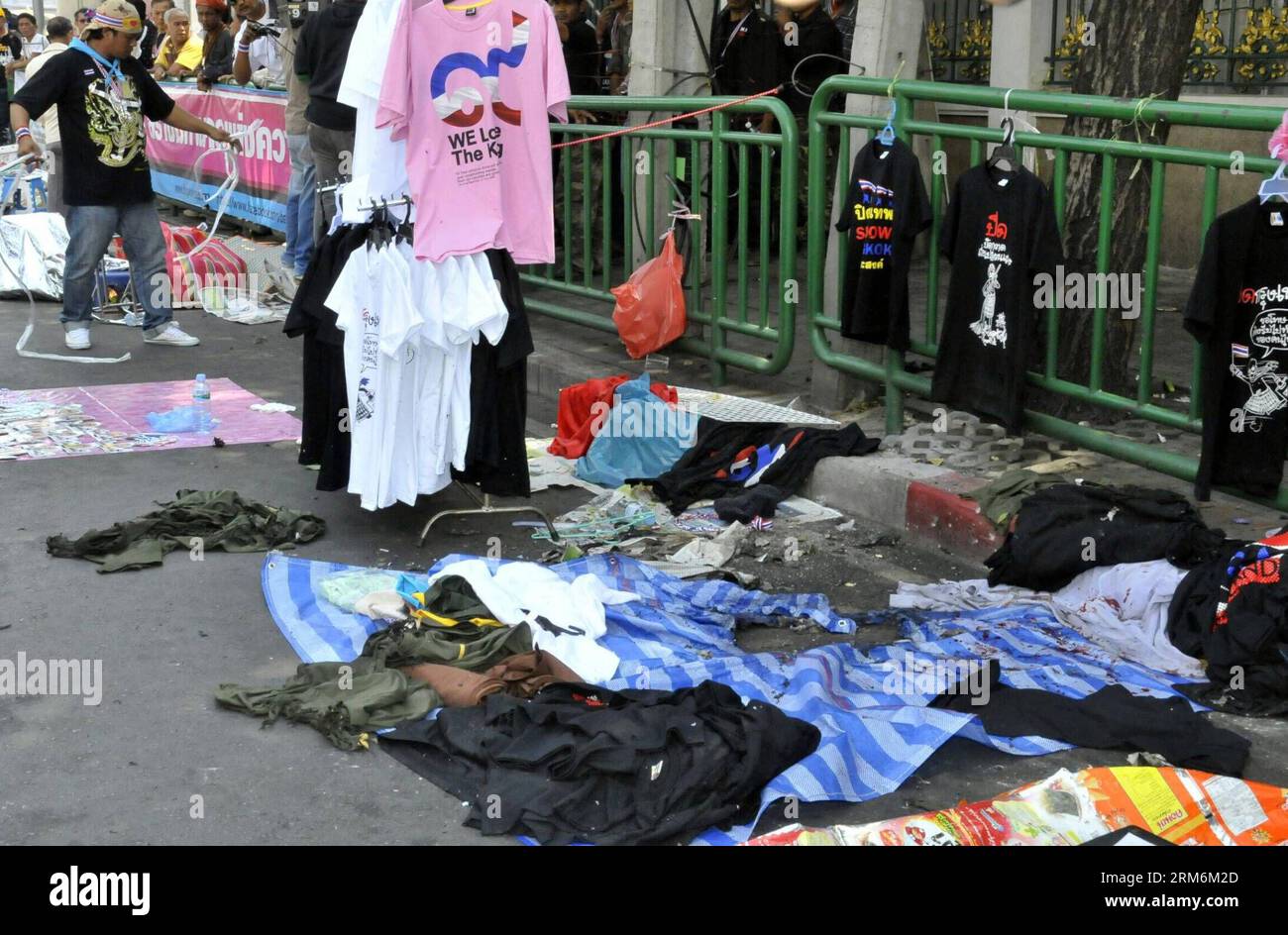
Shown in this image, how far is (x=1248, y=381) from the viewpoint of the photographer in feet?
17.1

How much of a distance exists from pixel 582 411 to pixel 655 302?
3.50 feet

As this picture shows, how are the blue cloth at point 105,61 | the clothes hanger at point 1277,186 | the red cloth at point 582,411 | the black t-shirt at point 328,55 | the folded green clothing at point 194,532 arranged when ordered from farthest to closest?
the black t-shirt at point 328,55
the blue cloth at point 105,61
the red cloth at point 582,411
the folded green clothing at point 194,532
the clothes hanger at point 1277,186

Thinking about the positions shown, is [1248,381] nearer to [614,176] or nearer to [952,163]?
[952,163]

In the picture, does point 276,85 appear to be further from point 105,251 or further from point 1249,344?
point 1249,344

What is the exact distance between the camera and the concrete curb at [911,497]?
6.07 m

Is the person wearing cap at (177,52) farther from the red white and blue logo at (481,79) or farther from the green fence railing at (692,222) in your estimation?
the red white and blue logo at (481,79)

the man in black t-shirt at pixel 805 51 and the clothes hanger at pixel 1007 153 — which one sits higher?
the man in black t-shirt at pixel 805 51

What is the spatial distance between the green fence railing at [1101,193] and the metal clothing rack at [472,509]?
179 centimetres

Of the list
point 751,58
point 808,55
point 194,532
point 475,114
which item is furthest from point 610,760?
point 808,55

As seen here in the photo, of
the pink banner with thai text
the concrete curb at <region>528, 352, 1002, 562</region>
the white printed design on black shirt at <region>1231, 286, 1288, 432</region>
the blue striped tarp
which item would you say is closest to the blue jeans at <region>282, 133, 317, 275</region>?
the pink banner with thai text

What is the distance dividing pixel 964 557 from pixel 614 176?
5.40m

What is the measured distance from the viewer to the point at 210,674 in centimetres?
486

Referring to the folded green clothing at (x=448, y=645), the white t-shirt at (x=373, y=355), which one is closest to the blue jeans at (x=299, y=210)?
the white t-shirt at (x=373, y=355)

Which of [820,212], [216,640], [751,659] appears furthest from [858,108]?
[216,640]
